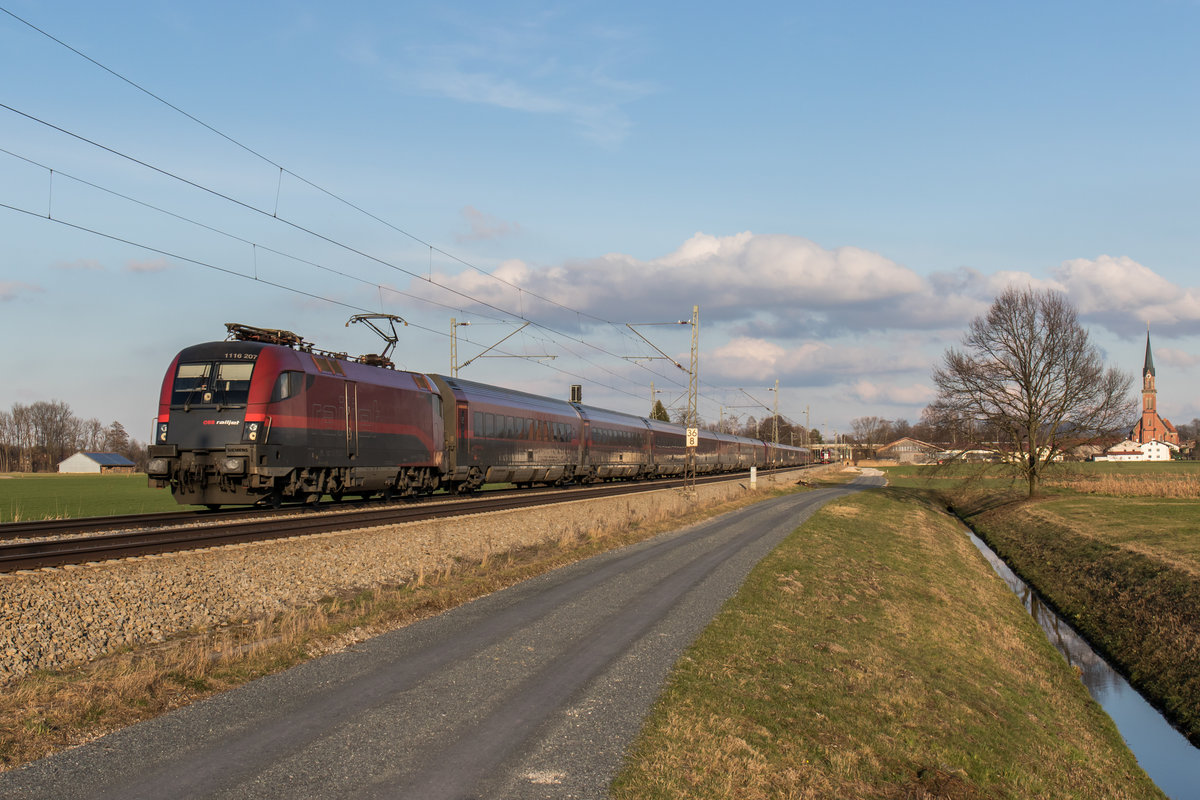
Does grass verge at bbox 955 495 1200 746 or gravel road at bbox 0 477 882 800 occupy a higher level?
gravel road at bbox 0 477 882 800

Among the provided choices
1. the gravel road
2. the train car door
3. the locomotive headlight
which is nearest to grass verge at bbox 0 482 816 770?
the gravel road

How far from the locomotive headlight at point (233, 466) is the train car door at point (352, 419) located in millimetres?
4029

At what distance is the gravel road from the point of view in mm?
6234

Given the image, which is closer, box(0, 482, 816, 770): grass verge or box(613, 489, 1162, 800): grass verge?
box(0, 482, 816, 770): grass verge

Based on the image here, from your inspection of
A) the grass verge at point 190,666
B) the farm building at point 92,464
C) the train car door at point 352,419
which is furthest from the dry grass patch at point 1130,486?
the farm building at point 92,464

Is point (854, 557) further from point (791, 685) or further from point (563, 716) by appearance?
point (563, 716)

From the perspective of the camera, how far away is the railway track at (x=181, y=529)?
12938 millimetres

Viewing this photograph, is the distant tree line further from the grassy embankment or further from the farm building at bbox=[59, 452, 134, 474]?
the grassy embankment

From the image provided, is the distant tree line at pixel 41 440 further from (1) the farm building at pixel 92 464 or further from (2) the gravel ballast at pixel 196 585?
(2) the gravel ballast at pixel 196 585

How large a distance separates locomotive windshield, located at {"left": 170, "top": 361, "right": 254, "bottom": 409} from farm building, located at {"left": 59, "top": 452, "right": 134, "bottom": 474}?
427ft

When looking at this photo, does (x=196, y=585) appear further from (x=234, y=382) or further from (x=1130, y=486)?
(x=1130, y=486)

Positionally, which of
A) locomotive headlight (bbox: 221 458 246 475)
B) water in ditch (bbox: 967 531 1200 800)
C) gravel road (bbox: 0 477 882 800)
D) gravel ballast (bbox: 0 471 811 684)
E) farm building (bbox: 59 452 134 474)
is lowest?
water in ditch (bbox: 967 531 1200 800)

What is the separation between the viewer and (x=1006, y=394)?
146 feet

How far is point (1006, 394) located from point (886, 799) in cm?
4293
